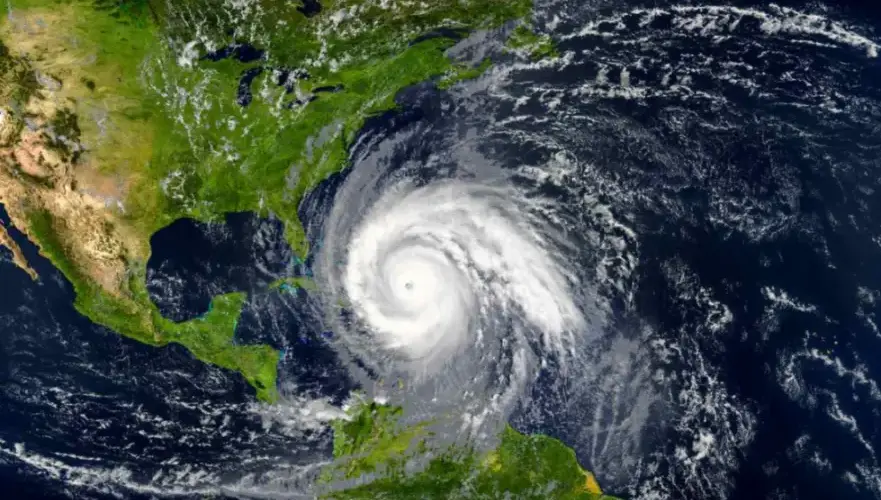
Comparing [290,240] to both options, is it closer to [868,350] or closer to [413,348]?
[413,348]

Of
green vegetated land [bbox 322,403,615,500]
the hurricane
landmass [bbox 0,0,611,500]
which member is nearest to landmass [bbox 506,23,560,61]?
landmass [bbox 0,0,611,500]

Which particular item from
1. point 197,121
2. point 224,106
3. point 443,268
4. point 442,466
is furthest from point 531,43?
point 442,466

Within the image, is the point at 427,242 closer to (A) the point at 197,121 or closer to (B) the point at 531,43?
(B) the point at 531,43

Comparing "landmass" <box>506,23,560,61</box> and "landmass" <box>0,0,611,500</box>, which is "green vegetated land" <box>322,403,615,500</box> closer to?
"landmass" <box>0,0,611,500</box>

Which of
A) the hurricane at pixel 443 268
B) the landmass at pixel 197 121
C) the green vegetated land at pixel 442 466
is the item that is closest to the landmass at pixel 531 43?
the landmass at pixel 197 121

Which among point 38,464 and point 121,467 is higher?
point 38,464

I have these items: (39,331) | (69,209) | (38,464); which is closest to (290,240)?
(69,209)
